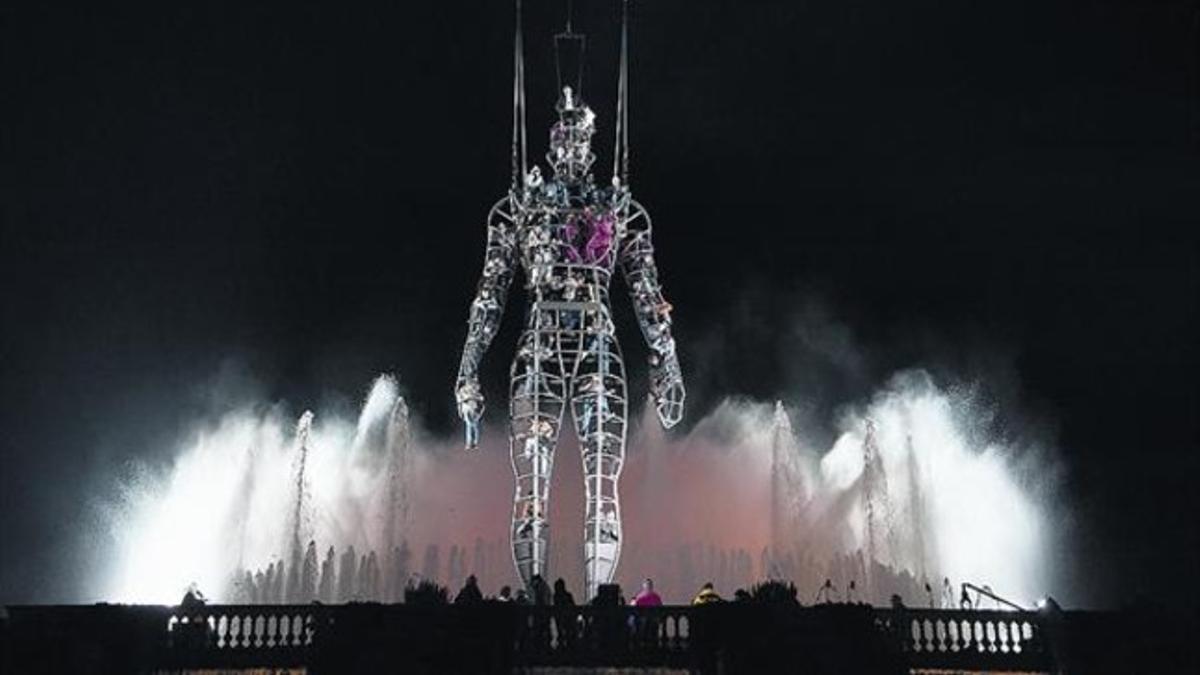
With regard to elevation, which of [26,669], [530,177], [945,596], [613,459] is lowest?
[26,669]

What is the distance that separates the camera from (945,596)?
1432 inches

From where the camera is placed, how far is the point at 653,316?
30.6m

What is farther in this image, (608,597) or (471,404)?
(471,404)

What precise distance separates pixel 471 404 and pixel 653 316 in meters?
5.07

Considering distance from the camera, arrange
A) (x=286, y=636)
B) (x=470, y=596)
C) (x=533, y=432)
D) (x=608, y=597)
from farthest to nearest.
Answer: (x=533, y=432) → (x=608, y=597) → (x=286, y=636) → (x=470, y=596)

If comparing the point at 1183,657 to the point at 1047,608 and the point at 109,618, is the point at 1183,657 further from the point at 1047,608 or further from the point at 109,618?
the point at 109,618

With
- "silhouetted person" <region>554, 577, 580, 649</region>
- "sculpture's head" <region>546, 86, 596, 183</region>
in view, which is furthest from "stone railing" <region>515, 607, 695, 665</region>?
"sculpture's head" <region>546, 86, 596, 183</region>

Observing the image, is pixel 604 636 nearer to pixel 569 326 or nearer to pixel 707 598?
pixel 707 598

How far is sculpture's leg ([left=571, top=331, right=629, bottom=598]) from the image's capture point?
28094 millimetres

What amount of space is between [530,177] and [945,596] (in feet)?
58.9

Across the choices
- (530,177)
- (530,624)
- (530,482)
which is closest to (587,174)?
(530,177)

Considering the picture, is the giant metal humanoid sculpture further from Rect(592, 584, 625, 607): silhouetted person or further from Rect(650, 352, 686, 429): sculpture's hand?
Rect(592, 584, 625, 607): silhouetted person

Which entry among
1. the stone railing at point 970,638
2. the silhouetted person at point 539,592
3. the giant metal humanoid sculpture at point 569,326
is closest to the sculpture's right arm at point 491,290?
the giant metal humanoid sculpture at point 569,326

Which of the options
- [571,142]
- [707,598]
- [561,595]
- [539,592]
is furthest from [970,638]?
[571,142]
